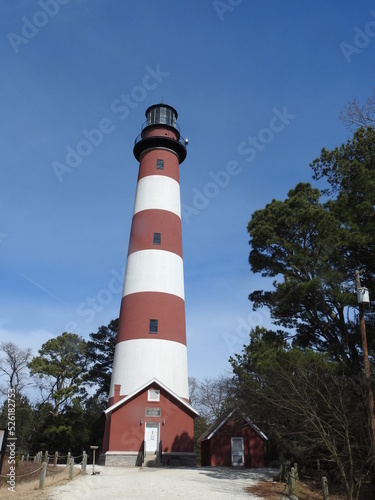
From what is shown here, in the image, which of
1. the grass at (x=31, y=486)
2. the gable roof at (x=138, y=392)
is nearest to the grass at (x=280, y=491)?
the grass at (x=31, y=486)

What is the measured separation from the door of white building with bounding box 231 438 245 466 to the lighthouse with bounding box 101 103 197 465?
6.75ft

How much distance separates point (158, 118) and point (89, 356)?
1993cm

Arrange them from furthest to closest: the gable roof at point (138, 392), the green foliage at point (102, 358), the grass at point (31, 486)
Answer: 1. the green foliage at point (102, 358)
2. the gable roof at point (138, 392)
3. the grass at point (31, 486)

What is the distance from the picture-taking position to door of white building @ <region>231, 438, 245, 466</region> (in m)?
20.6

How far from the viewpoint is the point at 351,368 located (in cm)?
1571

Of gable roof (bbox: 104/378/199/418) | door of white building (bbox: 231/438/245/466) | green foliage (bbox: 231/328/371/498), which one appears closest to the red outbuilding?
door of white building (bbox: 231/438/245/466)

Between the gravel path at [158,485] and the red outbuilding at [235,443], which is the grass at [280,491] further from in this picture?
the red outbuilding at [235,443]

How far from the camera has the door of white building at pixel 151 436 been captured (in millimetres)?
19781

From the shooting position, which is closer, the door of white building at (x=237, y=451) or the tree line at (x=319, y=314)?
the tree line at (x=319, y=314)

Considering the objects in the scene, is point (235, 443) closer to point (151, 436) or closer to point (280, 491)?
point (151, 436)

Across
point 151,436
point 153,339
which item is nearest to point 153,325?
point 153,339

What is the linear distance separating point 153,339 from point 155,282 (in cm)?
298

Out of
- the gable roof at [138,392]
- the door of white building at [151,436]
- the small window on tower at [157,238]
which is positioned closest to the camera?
the door of white building at [151,436]

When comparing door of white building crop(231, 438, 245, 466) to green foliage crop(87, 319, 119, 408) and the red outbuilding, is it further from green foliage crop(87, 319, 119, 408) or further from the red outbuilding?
green foliage crop(87, 319, 119, 408)
